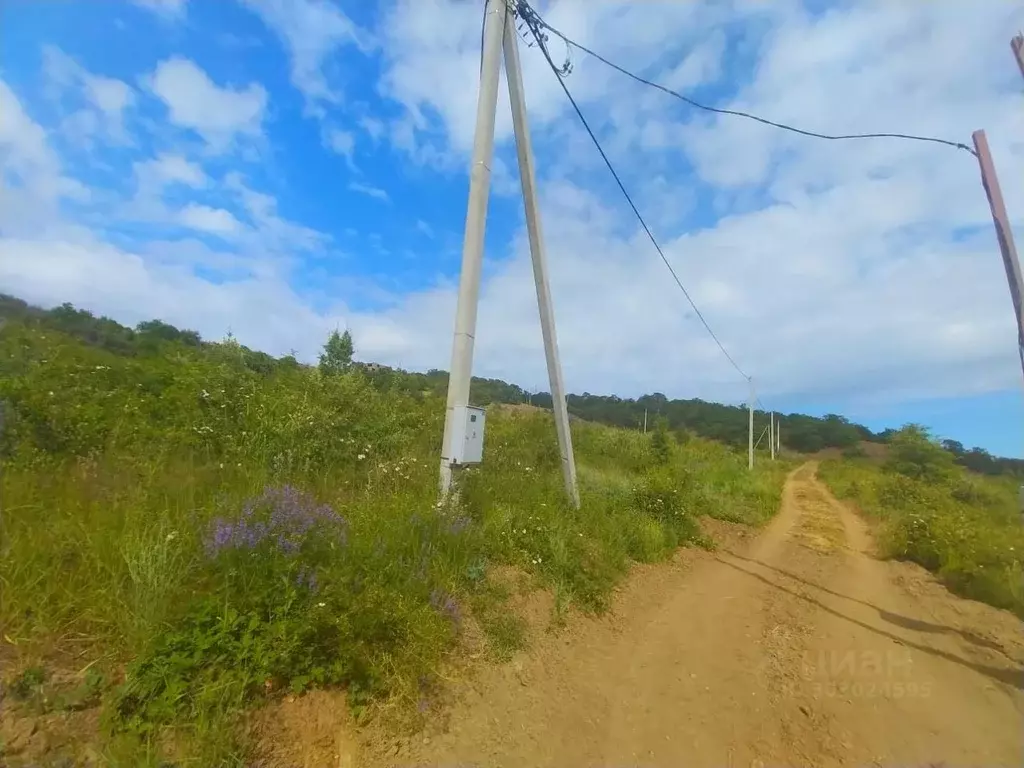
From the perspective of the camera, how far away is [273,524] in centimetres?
351

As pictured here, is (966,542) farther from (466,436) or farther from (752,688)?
(466,436)

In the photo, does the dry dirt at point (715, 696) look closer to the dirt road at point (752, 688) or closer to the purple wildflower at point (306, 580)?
the dirt road at point (752, 688)

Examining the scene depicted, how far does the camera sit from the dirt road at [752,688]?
330 cm

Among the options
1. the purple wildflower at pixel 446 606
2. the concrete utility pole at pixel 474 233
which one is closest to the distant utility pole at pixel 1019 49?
the concrete utility pole at pixel 474 233

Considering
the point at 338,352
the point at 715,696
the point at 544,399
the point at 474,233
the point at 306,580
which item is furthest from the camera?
the point at 544,399

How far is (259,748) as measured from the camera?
2.64m

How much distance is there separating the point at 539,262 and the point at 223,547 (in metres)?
6.02

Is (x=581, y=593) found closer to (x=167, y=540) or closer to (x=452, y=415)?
(x=452, y=415)

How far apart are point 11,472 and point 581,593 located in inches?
193

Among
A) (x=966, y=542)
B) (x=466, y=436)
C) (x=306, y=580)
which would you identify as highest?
(x=466, y=436)

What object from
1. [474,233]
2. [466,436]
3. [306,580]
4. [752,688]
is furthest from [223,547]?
[474,233]

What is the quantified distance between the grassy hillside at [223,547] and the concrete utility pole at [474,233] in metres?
0.85

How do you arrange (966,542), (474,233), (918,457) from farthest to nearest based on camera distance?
1. (918,457)
2. (966,542)
3. (474,233)

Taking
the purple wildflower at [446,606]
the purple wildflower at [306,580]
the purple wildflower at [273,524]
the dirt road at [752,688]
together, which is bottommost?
the dirt road at [752,688]
